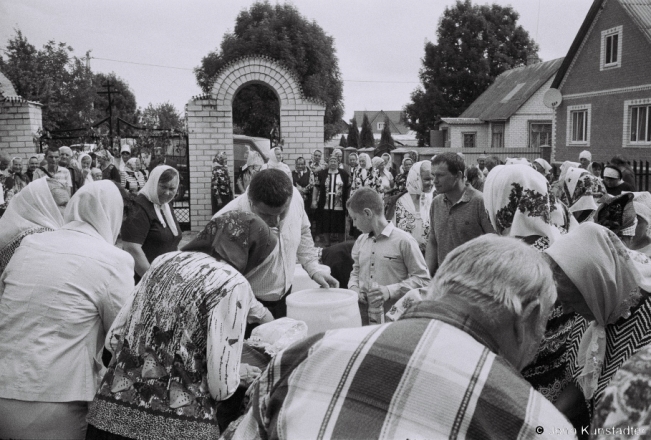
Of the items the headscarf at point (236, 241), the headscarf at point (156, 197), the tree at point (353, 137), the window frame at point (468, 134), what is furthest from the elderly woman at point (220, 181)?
the tree at point (353, 137)

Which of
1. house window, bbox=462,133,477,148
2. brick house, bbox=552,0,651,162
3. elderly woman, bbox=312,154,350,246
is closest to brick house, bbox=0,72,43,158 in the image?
elderly woman, bbox=312,154,350,246

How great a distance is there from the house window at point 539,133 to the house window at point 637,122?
1226 cm

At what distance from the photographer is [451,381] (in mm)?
1306

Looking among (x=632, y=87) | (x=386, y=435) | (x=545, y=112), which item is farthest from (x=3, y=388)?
(x=545, y=112)

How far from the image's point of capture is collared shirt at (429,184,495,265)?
454 centimetres

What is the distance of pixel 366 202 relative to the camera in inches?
162

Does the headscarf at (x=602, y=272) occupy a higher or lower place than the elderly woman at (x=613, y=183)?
lower

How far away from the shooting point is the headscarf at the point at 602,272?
209 cm

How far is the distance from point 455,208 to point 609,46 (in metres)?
24.6

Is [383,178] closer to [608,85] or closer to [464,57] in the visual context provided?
[608,85]

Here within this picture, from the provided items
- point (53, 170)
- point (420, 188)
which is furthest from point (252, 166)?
point (420, 188)

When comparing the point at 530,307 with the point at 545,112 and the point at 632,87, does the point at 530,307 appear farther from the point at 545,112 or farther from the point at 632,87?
the point at 545,112

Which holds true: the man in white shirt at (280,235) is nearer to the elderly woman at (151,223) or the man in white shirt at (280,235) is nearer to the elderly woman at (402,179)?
the elderly woman at (151,223)

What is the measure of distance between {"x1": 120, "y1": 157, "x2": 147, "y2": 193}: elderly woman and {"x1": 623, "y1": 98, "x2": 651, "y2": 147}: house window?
65.0ft
